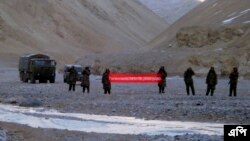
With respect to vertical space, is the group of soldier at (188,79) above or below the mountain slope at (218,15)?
below

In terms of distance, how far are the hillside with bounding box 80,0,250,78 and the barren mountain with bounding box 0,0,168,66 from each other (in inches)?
1411

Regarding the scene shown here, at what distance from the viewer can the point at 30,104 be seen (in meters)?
25.0

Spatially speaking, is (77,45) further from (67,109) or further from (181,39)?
(67,109)

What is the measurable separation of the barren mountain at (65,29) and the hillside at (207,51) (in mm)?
35827

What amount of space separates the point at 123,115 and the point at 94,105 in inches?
127

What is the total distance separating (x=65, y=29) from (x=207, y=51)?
6685 cm

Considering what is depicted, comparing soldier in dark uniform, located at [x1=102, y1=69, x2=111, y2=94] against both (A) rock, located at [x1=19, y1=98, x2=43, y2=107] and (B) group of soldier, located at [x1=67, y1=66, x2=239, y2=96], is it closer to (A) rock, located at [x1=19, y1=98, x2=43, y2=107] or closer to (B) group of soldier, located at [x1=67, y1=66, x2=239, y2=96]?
(B) group of soldier, located at [x1=67, y1=66, x2=239, y2=96]

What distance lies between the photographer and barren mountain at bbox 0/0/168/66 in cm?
11194

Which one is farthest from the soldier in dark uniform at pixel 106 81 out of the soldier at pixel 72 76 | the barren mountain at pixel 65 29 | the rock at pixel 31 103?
the barren mountain at pixel 65 29

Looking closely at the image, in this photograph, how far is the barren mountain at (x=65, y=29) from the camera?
367 feet

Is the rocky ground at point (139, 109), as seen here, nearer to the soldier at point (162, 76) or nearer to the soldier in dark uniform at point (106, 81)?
the soldier in dark uniform at point (106, 81)

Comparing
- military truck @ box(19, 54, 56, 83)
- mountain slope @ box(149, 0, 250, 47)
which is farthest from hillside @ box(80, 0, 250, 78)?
military truck @ box(19, 54, 56, 83)

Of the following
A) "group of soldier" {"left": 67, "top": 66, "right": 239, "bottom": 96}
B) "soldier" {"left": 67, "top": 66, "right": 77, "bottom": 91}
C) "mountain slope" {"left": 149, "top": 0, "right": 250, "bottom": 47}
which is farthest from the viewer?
"mountain slope" {"left": 149, "top": 0, "right": 250, "bottom": 47}

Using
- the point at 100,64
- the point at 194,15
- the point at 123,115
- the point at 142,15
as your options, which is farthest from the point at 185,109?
the point at 142,15
